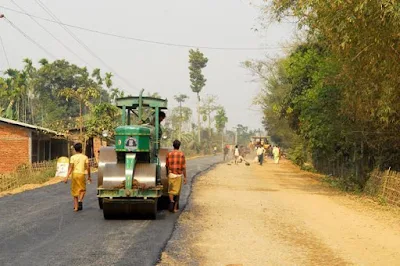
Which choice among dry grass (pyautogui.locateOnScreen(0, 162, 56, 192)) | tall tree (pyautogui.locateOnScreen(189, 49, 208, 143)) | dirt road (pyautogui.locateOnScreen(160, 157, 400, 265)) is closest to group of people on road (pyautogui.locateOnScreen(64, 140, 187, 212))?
dirt road (pyautogui.locateOnScreen(160, 157, 400, 265))

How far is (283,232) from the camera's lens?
34.8 feet

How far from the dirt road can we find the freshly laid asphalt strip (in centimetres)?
41

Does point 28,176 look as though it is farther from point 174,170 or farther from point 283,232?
point 283,232

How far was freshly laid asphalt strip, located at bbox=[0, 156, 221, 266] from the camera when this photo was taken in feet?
25.2

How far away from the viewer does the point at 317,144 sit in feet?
92.5

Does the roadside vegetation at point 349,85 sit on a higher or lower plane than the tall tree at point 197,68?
lower

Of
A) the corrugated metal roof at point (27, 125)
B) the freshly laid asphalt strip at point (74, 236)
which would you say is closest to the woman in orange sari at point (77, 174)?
the freshly laid asphalt strip at point (74, 236)

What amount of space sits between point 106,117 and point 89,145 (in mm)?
8387

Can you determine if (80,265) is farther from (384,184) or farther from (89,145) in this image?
(89,145)

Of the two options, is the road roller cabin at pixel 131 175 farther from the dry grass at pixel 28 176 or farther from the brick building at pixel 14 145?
the brick building at pixel 14 145

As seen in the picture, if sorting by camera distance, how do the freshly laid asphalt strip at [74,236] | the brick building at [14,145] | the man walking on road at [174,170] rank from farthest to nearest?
the brick building at [14,145]
the man walking on road at [174,170]
the freshly laid asphalt strip at [74,236]

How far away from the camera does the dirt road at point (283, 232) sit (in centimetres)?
819

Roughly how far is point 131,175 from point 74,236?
2.36 meters

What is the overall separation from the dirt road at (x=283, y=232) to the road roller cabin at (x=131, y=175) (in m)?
0.93
